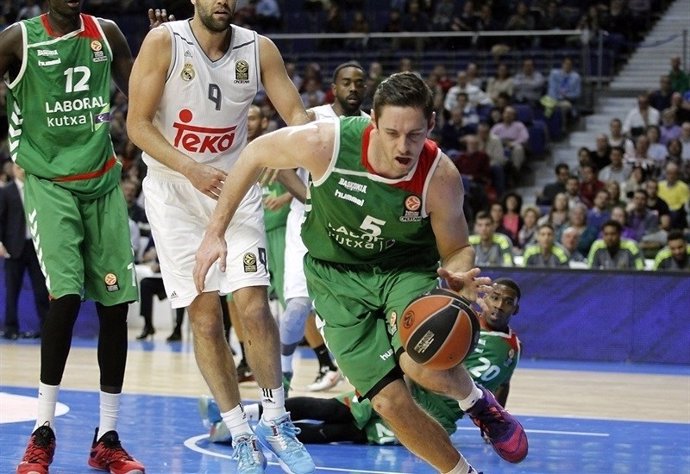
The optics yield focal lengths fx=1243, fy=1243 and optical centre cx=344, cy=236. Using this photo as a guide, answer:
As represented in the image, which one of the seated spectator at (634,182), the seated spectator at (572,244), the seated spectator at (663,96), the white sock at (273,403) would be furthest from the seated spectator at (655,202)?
the white sock at (273,403)

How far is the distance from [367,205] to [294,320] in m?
3.49

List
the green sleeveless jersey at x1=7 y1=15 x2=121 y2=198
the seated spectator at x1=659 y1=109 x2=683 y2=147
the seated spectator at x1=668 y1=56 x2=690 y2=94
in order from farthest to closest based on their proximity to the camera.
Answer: the seated spectator at x1=668 y1=56 x2=690 y2=94, the seated spectator at x1=659 y1=109 x2=683 y2=147, the green sleeveless jersey at x1=7 y1=15 x2=121 y2=198

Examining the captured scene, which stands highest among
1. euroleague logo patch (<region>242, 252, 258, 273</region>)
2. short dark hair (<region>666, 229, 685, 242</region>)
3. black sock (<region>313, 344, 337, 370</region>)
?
euroleague logo patch (<region>242, 252, 258, 273</region>)

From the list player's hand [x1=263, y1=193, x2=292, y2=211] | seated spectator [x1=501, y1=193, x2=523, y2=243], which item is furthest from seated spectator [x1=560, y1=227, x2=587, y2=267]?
player's hand [x1=263, y1=193, x2=292, y2=211]

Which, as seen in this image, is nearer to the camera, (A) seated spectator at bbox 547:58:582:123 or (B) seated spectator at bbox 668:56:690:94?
(B) seated spectator at bbox 668:56:690:94

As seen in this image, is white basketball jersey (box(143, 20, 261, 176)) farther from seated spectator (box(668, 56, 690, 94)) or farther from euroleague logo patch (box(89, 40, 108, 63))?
seated spectator (box(668, 56, 690, 94))

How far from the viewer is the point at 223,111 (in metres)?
5.80

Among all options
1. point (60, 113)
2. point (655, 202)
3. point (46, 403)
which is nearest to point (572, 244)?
point (655, 202)

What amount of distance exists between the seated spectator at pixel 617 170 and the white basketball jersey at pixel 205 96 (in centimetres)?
1043

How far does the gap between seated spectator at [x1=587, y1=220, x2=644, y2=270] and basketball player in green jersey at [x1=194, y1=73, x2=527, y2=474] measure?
307 inches

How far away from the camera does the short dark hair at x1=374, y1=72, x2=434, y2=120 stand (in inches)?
186

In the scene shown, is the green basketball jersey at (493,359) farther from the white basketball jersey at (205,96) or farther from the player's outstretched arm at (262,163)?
the player's outstretched arm at (262,163)

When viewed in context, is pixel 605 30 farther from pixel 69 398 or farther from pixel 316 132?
pixel 316 132

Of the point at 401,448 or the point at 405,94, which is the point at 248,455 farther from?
the point at 405,94
